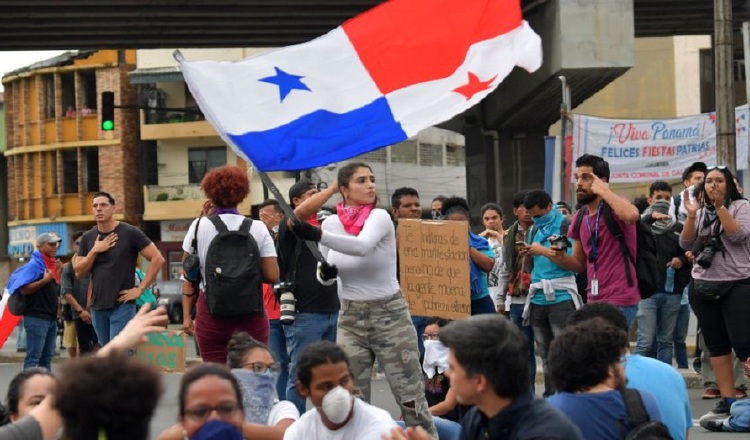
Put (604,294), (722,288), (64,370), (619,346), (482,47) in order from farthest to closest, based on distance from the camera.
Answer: (722,288)
(604,294)
(482,47)
(619,346)
(64,370)

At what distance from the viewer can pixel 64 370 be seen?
12.8 ft

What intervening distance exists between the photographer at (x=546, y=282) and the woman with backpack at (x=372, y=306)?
6.94 ft

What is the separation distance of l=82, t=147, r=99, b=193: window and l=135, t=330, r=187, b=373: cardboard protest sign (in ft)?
170

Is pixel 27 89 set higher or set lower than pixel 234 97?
higher

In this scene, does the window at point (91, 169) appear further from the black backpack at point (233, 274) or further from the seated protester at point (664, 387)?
the seated protester at point (664, 387)

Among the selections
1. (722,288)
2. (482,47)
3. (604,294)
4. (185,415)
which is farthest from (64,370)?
(722,288)

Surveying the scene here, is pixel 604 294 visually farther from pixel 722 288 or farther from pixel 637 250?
pixel 722 288

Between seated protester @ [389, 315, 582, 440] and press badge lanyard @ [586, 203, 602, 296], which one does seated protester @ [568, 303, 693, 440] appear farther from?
press badge lanyard @ [586, 203, 602, 296]

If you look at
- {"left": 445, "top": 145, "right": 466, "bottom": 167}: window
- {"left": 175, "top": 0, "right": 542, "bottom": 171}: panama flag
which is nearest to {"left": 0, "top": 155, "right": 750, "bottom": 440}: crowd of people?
{"left": 175, "top": 0, "right": 542, "bottom": 171}: panama flag

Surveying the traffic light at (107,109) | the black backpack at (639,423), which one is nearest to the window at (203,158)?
the traffic light at (107,109)

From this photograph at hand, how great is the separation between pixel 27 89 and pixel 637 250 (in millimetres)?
56487

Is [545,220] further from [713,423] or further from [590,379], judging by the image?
[590,379]

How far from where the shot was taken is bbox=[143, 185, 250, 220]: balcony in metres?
58.5

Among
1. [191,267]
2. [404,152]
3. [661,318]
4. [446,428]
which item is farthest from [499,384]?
[404,152]
